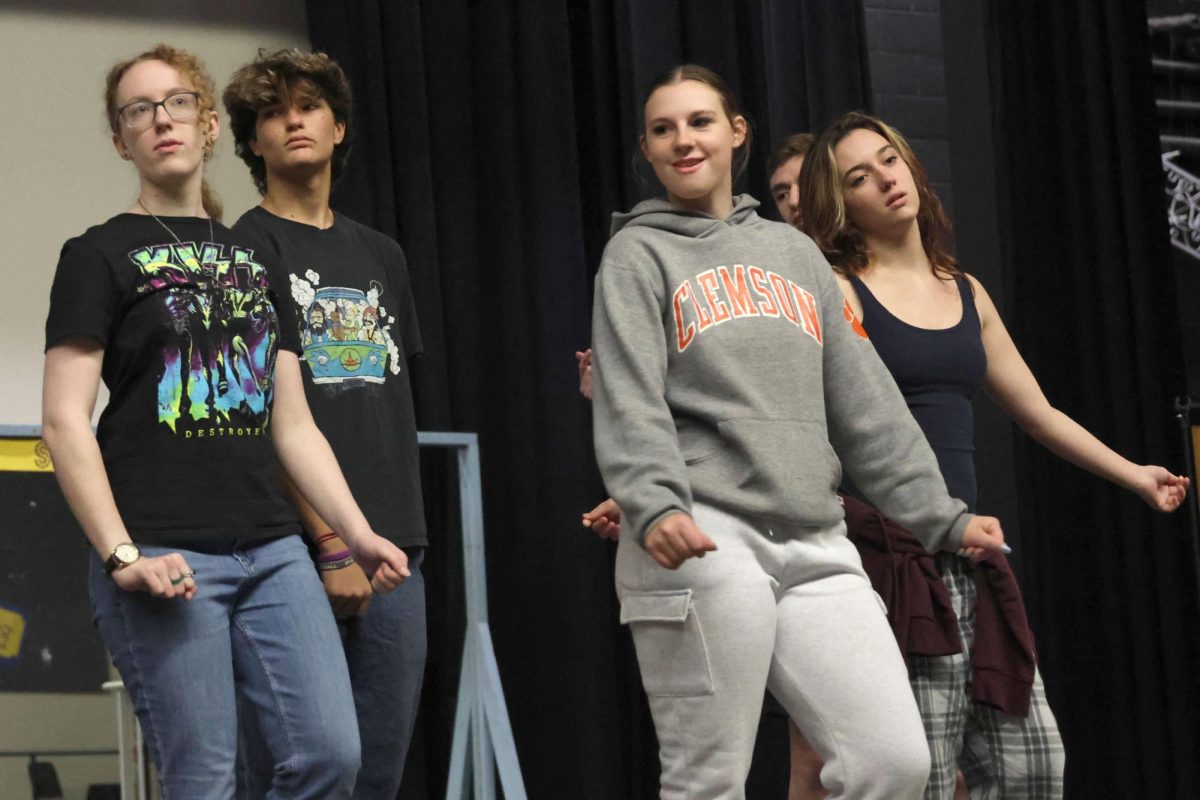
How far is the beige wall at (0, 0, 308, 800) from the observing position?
2.97m

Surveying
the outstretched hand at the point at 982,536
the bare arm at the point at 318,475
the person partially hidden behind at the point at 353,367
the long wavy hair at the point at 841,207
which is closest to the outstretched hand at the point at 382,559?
the bare arm at the point at 318,475

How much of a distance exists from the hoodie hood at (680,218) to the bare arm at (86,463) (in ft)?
2.26

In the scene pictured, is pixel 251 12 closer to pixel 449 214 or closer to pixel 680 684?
pixel 449 214

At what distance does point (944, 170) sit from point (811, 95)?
1.61 feet

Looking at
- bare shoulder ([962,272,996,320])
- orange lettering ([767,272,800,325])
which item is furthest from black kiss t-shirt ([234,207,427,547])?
bare shoulder ([962,272,996,320])

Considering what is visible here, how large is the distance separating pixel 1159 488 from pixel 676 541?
962mm

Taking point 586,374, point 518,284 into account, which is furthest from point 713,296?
point 518,284

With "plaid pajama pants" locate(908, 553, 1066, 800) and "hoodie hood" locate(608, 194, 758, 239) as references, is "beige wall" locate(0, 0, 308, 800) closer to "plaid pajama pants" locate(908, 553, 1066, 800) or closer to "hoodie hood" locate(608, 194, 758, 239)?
"hoodie hood" locate(608, 194, 758, 239)

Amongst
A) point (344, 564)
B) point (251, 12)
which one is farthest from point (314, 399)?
point (251, 12)

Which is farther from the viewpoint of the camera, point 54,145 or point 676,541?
point 54,145

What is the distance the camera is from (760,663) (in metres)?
1.78

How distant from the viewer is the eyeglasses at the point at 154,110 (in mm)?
1891

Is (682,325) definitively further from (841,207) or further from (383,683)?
(383,683)

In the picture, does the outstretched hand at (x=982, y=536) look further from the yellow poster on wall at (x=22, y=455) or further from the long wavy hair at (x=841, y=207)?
the yellow poster on wall at (x=22, y=455)
